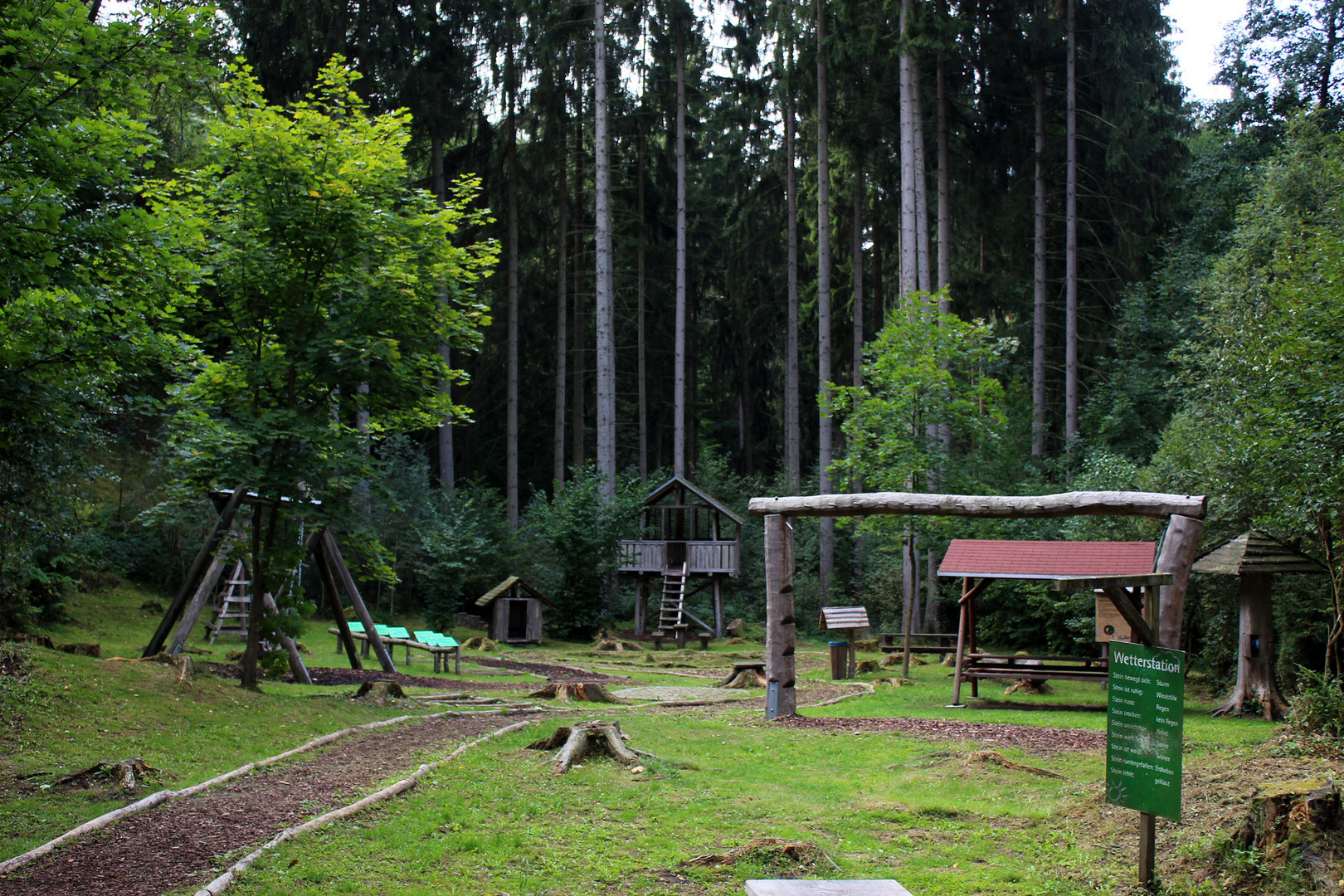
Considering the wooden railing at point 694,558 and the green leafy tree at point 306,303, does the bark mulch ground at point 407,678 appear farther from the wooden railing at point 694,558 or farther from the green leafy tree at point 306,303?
the wooden railing at point 694,558

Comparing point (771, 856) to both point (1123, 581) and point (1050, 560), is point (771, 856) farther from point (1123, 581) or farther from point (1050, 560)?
point (1050, 560)

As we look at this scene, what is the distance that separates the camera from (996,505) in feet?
38.5

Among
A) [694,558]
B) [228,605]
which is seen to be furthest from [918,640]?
[228,605]

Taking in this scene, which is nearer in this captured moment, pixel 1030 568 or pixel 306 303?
pixel 306 303

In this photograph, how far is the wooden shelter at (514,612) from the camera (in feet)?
86.3

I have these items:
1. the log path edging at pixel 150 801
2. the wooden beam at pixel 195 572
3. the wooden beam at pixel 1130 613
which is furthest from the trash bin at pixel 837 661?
the wooden beam at pixel 1130 613

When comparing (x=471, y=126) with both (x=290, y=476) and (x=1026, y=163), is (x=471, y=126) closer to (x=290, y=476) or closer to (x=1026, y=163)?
(x=1026, y=163)

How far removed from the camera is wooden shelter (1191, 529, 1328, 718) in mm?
12523

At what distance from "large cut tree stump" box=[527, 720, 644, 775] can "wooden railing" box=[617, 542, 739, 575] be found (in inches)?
769

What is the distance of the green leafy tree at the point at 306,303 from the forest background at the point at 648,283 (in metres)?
0.06

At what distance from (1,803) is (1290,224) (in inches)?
867

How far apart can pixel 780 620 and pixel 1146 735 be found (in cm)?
731

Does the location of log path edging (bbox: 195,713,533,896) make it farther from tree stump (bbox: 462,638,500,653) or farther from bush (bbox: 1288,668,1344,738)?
tree stump (bbox: 462,638,500,653)

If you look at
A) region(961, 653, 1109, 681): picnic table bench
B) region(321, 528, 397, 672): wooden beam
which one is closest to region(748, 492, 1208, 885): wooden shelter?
region(961, 653, 1109, 681): picnic table bench
